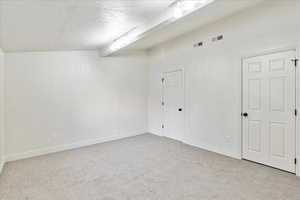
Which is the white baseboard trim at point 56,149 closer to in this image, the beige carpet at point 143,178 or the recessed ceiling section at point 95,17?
the beige carpet at point 143,178

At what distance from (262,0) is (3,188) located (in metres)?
5.55

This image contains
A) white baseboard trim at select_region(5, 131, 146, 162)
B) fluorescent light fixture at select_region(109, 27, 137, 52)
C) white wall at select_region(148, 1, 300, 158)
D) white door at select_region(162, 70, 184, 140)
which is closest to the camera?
white wall at select_region(148, 1, 300, 158)

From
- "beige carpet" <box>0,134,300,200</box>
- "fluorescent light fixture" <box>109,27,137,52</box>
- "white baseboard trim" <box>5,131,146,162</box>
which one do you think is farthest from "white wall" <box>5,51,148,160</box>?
"fluorescent light fixture" <box>109,27,137,52</box>

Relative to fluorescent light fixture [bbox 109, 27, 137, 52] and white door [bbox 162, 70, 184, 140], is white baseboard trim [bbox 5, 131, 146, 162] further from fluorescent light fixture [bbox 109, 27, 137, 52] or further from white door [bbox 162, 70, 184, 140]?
fluorescent light fixture [bbox 109, 27, 137, 52]

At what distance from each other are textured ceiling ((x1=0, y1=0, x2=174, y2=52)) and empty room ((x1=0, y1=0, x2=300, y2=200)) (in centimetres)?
2

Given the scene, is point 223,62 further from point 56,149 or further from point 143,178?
point 56,149

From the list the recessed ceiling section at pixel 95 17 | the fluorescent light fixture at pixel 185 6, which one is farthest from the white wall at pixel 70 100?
the fluorescent light fixture at pixel 185 6

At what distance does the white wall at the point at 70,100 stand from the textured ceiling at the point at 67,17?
109cm

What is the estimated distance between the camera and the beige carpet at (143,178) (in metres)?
2.62

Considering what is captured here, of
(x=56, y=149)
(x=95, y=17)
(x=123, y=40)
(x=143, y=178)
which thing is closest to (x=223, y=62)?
(x=123, y=40)

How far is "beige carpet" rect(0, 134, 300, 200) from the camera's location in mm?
2621

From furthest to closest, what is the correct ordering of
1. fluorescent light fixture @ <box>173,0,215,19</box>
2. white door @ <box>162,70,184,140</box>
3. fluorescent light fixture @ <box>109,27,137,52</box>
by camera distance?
white door @ <box>162,70,184,140</box>
fluorescent light fixture @ <box>109,27,137,52</box>
fluorescent light fixture @ <box>173,0,215,19</box>

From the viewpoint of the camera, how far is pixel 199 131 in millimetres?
4809

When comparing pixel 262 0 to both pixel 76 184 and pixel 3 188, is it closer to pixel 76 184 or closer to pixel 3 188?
pixel 76 184
